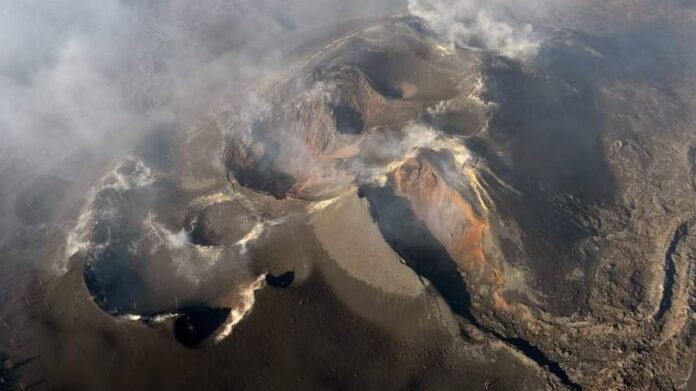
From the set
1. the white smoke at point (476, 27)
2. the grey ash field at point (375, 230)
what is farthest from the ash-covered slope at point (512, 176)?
the white smoke at point (476, 27)

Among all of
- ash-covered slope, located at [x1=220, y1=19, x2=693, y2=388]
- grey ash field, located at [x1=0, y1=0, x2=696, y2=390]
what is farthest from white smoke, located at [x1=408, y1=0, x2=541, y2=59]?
ash-covered slope, located at [x1=220, y1=19, x2=693, y2=388]

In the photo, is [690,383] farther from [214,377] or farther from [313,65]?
[313,65]

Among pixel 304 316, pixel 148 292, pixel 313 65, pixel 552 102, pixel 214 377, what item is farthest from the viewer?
pixel 313 65

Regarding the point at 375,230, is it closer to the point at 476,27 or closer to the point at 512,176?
the point at 512,176

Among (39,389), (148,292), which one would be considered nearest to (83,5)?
(148,292)

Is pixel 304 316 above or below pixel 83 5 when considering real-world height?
below

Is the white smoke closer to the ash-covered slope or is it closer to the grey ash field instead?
the grey ash field
